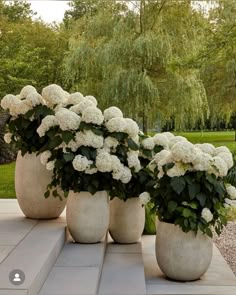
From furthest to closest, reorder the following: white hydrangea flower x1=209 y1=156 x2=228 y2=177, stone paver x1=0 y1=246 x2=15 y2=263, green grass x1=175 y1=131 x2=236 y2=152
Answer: green grass x1=175 y1=131 x2=236 y2=152 → white hydrangea flower x1=209 y1=156 x2=228 y2=177 → stone paver x1=0 y1=246 x2=15 y2=263

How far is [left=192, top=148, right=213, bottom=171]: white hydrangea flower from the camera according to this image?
3176mm

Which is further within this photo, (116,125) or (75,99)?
(75,99)

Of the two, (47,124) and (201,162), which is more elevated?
(47,124)

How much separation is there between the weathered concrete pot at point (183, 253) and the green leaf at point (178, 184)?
280mm

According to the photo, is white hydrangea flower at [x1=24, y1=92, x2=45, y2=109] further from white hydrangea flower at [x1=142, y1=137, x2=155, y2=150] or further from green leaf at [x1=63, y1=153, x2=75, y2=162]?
white hydrangea flower at [x1=142, y1=137, x2=155, y2=150]

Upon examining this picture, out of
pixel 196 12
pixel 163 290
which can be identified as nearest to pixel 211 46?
pixel 196 12

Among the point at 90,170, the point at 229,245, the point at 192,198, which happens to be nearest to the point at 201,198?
the point at 192,198

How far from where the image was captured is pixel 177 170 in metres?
3.18

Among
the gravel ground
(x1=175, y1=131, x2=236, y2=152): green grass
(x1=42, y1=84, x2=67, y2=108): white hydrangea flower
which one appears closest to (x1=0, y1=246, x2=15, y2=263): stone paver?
(x1=42, y1=84, x2=67, y2=108): white hydrangea flower

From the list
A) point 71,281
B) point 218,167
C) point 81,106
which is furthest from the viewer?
point 81,106

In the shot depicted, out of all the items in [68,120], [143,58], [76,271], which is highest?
[143,58]

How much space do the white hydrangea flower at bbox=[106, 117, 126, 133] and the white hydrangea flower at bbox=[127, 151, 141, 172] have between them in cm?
22

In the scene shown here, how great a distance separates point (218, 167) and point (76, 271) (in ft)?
3.79

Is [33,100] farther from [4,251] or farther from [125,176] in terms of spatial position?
[4,251]
